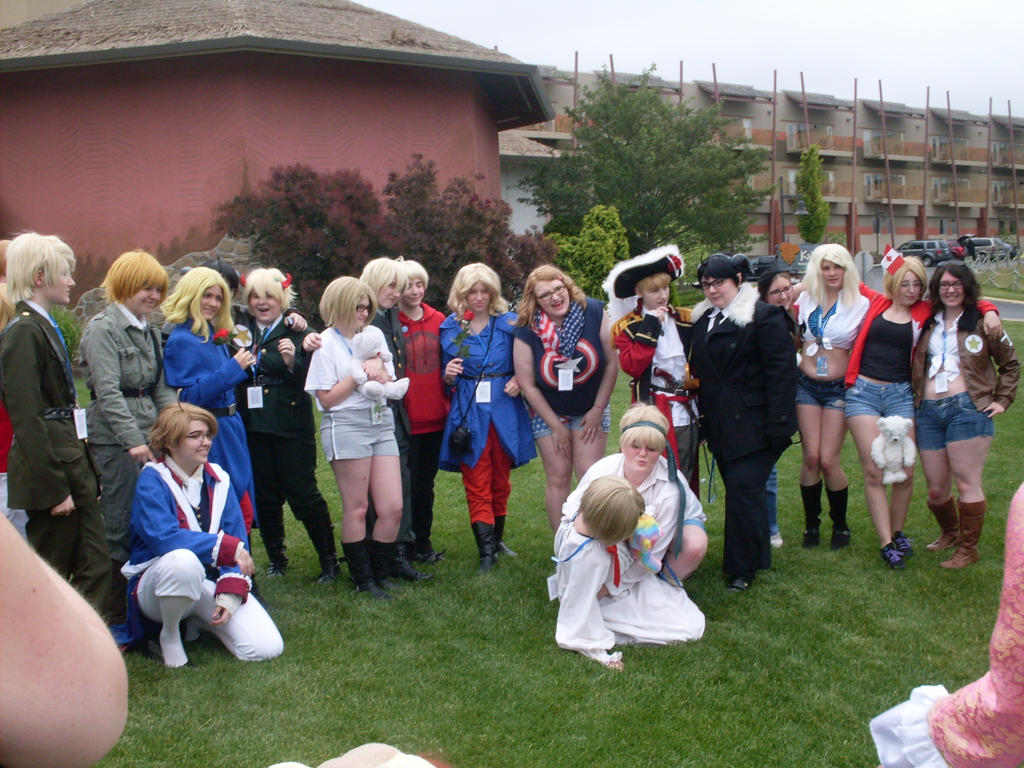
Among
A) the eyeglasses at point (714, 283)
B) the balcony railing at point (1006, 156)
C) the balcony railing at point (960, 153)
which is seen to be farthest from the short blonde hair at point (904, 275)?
the balcony railing at point (1006, 156)

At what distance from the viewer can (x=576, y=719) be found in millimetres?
3943

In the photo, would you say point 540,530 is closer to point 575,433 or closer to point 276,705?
point 575,433

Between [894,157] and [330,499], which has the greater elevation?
[894,157]

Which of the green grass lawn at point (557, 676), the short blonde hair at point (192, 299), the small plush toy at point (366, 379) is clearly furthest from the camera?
the small plush toy at point (366, 379)

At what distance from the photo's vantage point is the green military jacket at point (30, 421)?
424 centimetres

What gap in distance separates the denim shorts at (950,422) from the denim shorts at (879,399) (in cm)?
11

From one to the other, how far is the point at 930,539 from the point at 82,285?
16806 millimetres

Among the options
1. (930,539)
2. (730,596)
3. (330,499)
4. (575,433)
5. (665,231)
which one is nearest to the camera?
(730,596)

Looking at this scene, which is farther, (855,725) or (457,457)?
(457,457)

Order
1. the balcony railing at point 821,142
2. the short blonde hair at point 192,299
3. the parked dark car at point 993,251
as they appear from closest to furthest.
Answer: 1. the short blonde hair at point 192,299
2. the parked dark car at point 993,251
3. the balcony railing at point 821,142

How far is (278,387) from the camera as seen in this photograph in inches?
228

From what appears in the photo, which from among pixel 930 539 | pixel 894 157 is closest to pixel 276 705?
pixel 930 539

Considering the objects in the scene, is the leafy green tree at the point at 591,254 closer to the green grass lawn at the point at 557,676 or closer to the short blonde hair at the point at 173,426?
the green grass lawn at the point at 557,676

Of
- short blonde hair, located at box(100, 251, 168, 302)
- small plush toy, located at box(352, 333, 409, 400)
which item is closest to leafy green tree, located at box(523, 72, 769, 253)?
small plush toy, located at box(352, 333, 409, 400)
